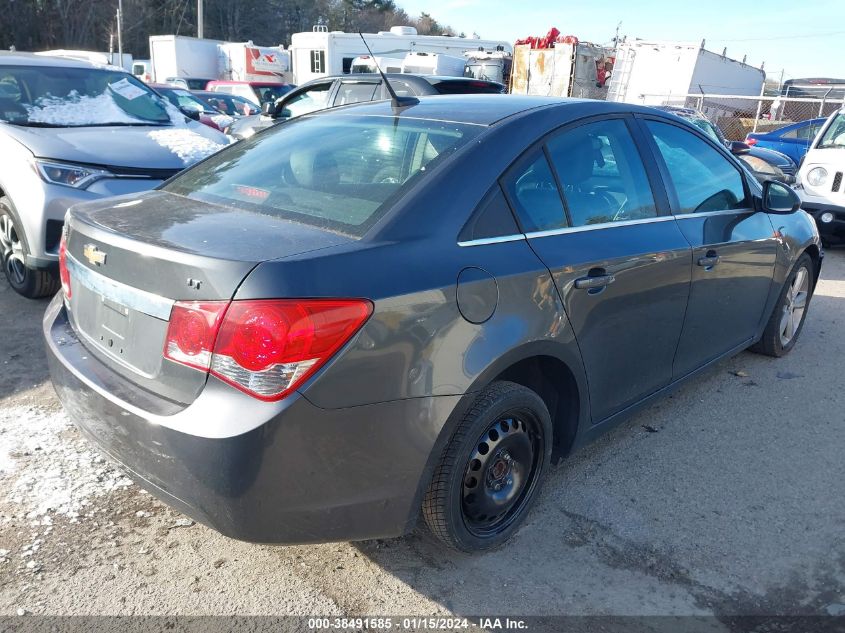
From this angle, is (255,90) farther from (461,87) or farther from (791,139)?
(791,139)

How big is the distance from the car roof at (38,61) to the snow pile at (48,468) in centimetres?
357

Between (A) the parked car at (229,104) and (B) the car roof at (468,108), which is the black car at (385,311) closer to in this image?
(B) the car roof at (468,108)

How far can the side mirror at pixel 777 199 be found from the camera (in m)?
4.06

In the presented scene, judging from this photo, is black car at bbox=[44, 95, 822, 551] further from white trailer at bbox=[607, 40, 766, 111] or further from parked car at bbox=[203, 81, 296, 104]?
white trailer at bbox=[607, 40, 766, 111]

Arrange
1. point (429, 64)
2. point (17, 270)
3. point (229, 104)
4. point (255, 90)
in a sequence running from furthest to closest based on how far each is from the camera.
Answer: point (255, 90), point (429, 64), point (229, 104), point (17, 270)

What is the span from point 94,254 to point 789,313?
433cm

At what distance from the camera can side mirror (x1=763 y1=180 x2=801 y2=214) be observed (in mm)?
4062

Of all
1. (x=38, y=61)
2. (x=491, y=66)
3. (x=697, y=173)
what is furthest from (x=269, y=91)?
(x=697, y=173)

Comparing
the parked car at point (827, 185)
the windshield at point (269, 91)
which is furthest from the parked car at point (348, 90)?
the windshield at point (269, 91)

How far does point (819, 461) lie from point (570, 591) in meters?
1.77

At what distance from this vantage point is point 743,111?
2280 cm

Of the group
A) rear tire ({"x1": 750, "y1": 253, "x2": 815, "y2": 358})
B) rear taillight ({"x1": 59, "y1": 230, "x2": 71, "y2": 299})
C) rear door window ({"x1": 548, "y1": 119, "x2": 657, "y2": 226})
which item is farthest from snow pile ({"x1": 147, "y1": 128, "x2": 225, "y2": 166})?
rear tire ({"x1": 750, "y1": 253, "x2": 815, "y2": 358})

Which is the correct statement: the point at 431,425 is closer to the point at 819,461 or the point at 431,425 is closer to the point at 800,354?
the point at 819,461

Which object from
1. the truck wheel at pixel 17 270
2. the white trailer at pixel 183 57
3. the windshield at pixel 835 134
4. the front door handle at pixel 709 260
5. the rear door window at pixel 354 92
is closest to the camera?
the front door handle at pixel 709 260
